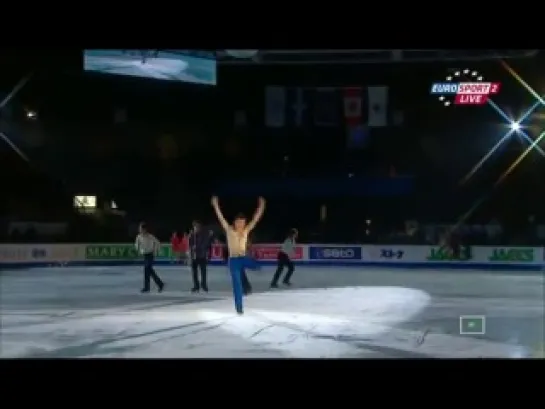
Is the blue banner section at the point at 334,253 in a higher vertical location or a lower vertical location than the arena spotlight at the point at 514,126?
lower

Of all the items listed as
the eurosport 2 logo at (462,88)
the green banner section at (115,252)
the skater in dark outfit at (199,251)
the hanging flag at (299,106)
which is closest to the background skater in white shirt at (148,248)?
the green banner section at (115,252)

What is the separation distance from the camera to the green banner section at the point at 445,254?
31.0 ft

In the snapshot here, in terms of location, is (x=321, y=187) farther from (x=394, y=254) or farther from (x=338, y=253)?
(x=394, y=254)

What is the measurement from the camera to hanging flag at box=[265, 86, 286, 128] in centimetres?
721

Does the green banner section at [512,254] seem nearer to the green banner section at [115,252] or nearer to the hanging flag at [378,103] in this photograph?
the hanging flag at [378,103]

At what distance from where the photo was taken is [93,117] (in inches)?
292

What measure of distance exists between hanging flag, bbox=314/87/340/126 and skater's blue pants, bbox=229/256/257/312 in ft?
4.71

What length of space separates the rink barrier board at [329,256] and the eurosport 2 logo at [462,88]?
188 centimetres

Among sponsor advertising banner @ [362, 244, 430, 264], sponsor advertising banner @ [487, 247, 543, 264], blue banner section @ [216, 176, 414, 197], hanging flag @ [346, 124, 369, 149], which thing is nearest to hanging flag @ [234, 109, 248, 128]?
blue banner section @ [216, 176, 414, 197]

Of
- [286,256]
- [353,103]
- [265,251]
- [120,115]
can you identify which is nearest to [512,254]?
[286,256]
